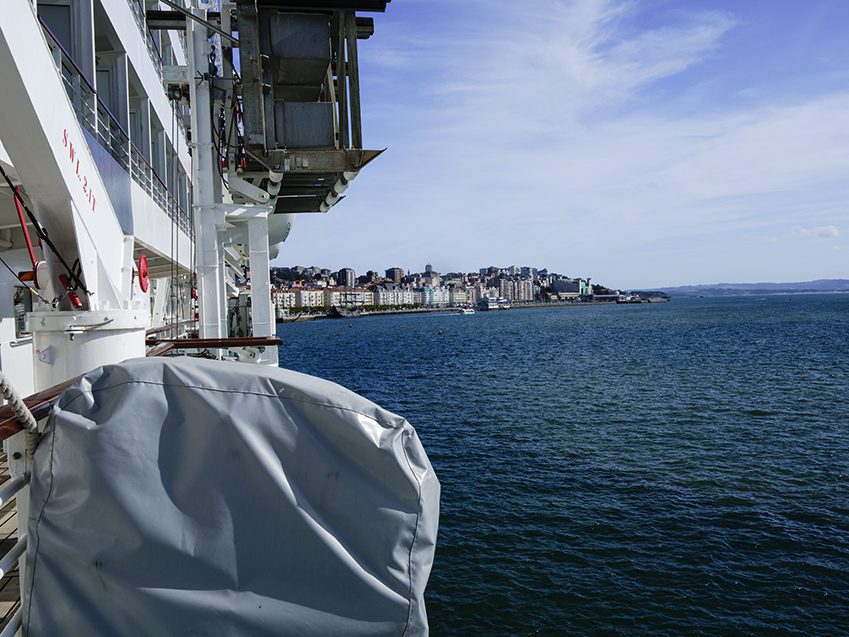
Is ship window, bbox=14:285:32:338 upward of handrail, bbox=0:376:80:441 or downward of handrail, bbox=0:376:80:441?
upward

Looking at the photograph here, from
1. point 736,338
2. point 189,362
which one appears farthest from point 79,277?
point 736,338

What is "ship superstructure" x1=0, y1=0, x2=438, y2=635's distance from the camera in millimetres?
4621

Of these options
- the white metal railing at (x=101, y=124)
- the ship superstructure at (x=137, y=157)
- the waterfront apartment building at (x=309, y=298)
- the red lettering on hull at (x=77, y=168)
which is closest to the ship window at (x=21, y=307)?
the ship superstructure at (x=137, y=157)

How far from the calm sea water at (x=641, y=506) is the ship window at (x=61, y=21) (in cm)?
1007

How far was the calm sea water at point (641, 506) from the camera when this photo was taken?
9820 mm

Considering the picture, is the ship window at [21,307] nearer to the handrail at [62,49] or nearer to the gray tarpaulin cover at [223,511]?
the handrail at [62,49]

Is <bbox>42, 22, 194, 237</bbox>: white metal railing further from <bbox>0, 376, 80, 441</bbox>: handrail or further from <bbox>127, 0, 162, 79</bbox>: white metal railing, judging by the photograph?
<bbox>0, 376, 80, 441</bbox>: handrail

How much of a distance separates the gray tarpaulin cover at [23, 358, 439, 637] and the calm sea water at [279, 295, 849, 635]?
25.1 ft

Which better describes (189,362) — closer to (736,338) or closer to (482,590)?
(482,590)

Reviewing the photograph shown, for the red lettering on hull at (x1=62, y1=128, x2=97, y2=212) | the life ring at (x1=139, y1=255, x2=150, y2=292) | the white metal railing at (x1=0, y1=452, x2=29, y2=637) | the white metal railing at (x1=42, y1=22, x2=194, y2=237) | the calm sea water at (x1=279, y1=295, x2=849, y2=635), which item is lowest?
the calm sea water at (x1=279, y1=295, x2=849, y2=635)

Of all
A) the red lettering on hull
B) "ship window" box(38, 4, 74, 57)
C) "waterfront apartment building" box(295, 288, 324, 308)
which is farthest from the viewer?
"waterfront apartment building" box(295, 288, 324, 308)

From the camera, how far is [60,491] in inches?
100

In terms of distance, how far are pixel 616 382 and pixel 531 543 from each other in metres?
22.6

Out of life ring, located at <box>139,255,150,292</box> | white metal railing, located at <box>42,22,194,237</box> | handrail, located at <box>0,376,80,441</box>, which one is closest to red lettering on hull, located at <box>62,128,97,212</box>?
life ring, located at <box>139,255,150,292</box>
